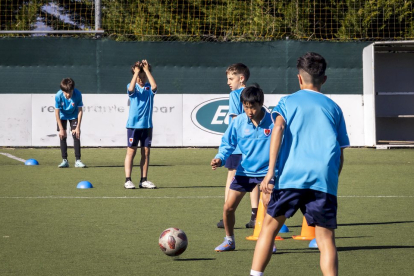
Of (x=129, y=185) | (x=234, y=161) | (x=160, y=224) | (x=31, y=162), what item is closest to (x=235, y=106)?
(x=234, y=161)

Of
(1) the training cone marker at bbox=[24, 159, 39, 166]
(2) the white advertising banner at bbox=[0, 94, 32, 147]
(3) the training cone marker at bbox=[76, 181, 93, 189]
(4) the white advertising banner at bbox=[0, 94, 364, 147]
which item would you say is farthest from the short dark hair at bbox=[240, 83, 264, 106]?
(2) the white advertising banner at bbox=[0, 94, 32, 147]

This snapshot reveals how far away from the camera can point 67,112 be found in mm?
14805

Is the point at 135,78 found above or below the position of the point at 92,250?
above

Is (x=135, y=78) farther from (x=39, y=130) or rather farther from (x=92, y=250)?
(x=39, y=130)

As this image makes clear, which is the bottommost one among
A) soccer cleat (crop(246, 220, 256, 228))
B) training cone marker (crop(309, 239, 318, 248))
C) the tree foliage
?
training cone marker (crop(309, 239, 318, 248))

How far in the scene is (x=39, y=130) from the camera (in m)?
18.7

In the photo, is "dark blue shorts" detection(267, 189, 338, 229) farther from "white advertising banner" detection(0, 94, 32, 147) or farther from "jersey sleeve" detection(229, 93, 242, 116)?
"white advertising banner" detection(0, 94, 32, 147)

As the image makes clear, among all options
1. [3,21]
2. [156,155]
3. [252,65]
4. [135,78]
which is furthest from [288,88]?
[3,21]

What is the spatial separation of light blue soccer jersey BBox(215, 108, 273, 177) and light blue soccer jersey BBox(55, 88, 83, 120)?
834cm

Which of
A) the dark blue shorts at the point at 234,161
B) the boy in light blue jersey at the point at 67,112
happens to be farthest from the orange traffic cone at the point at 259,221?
the boy in light blue jersey at the point at 67,112

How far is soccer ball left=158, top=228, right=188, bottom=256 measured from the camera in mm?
6375

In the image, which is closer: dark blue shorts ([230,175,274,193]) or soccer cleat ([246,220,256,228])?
dark blue shorts ([230,175,274,193])

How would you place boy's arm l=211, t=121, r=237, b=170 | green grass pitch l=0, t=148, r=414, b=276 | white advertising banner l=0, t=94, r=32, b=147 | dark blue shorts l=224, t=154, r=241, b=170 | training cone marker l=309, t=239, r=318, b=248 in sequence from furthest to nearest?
white advertising banner l=0, t=94, r=32, b=147, dark blue shorts l=224, t=154, r=241, b=170, training cone marker l=309, t=239, r=318, b=248, boy's arm l=211, t=121, r=237, b=170, green grass pitch l=0, t=148, r=414, b=276

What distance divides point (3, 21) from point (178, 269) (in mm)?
21287
